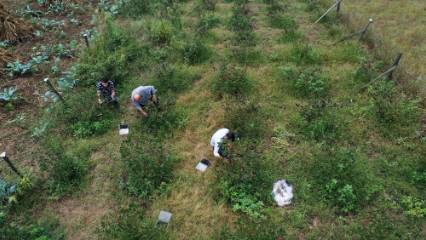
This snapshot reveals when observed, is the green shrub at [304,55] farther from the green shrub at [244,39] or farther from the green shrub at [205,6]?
the green shrub at [205,6]

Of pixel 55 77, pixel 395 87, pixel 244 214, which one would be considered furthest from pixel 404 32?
pixel 55 77

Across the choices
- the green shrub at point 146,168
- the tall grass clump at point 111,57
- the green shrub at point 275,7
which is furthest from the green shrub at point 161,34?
the green shrub at point 146,168

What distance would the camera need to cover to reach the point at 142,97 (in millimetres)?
7723

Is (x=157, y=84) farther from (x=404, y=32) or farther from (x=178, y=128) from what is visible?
(x=404, y=32)

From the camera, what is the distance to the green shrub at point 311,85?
834cm

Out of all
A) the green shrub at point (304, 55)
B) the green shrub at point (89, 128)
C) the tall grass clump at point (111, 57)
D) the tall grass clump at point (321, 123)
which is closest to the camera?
the tall grass clump at point (321, 123)

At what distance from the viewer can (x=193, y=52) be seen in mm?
9469

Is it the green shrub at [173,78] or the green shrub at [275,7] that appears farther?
the green shrub at [275,7]

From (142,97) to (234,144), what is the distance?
7.39 ft

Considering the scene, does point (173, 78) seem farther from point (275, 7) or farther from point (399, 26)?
point (399, 26)

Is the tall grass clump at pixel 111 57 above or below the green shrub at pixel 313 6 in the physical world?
below

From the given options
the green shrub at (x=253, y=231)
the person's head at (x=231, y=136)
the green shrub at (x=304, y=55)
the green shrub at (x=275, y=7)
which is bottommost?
the green shrub at (x=253, y=231)

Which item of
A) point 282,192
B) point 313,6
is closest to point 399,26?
point 313,6

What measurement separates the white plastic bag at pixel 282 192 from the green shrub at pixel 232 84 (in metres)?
2.52
